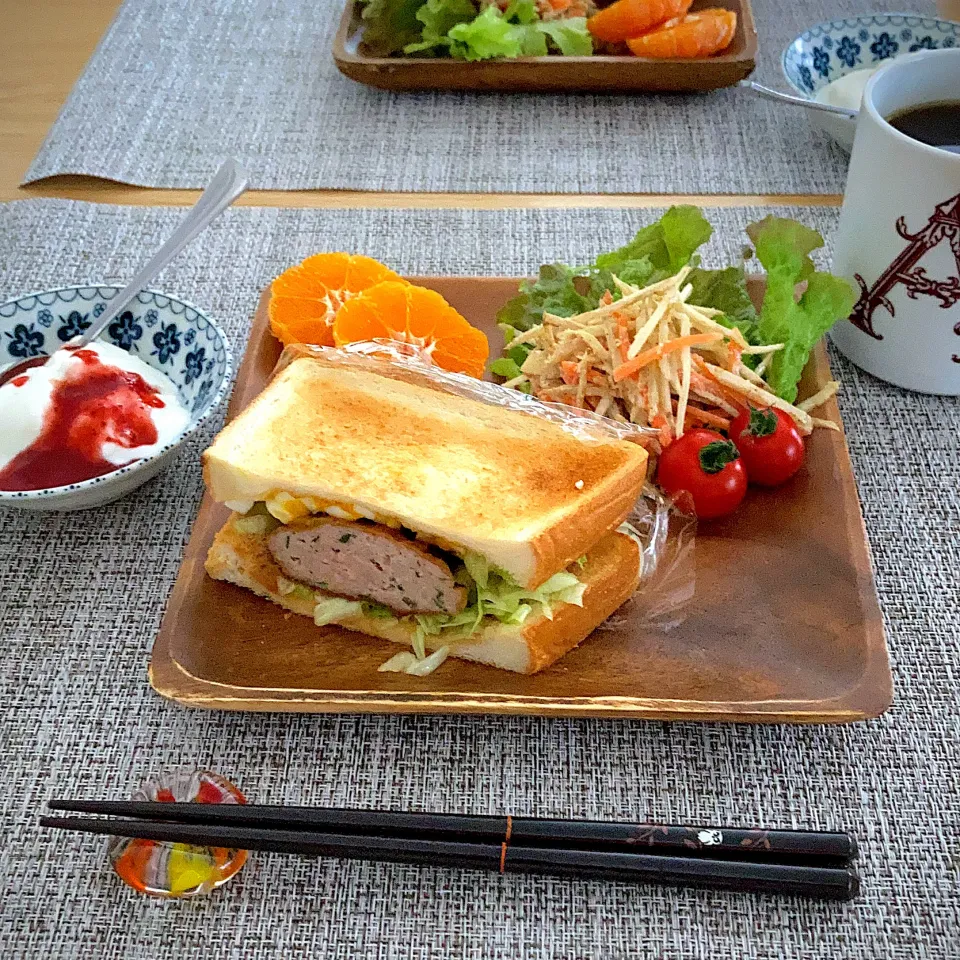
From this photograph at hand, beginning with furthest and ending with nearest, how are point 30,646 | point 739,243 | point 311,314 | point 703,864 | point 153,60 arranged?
point 153,60, point 739,243, point 311,314, point 30,646, point 703,864

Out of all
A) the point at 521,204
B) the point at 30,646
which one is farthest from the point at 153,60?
the point at 30,646

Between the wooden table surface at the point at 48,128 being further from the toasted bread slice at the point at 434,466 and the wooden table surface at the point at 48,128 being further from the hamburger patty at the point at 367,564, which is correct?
the hamburger patty at the point at 367,564

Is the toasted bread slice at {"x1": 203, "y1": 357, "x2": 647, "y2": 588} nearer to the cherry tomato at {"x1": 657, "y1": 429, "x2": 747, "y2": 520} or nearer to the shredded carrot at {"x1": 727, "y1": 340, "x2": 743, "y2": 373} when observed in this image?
the cherry tomato at {"x1": 657, "y1": 429, "x2": 747, "y2": 520}

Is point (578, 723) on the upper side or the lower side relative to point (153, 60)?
lower

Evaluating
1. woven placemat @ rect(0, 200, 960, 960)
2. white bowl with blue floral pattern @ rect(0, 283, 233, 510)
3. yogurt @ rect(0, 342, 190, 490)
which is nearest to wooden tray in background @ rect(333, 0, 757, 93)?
white bowl with blue floral pattern @ rect(0, 283, 233, 510)

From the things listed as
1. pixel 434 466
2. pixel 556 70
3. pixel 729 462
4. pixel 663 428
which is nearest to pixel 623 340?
pixel 663 428

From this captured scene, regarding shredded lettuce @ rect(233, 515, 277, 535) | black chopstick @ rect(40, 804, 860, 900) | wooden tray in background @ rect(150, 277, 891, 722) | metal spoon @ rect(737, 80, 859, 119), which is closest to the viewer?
black chopstick @ rect(40, 804, 860, 900)

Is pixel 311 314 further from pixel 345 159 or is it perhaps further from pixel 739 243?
pixel 739 243

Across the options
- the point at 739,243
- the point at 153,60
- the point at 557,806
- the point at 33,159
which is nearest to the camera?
the point at 557,806
